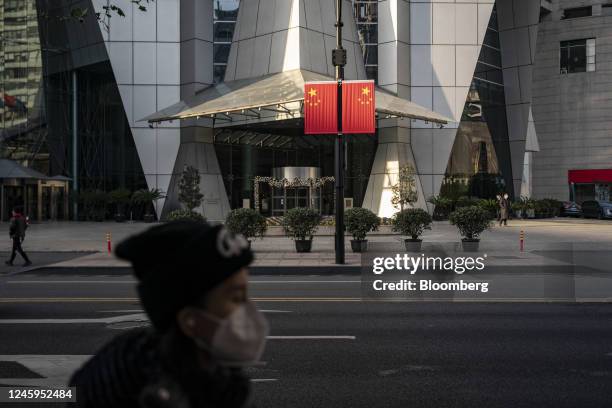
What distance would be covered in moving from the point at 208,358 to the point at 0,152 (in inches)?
1900

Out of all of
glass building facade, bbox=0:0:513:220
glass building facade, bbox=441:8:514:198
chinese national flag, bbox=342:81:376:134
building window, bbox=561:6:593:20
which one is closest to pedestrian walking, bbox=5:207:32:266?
chinese national flag, bbox=342:81:376:134

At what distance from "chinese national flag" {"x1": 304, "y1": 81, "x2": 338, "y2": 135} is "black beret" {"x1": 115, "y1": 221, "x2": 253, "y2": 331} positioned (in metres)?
18.1

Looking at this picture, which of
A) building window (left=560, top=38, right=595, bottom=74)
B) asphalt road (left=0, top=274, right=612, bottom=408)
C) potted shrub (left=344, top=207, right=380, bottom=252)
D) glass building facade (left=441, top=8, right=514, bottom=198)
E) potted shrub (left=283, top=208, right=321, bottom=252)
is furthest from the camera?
building window (left=560, top=38, right=595, bottom=74)

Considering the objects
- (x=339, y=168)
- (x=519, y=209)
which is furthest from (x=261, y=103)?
(x=519, y=209)

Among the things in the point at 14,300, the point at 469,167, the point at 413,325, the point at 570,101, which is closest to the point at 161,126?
the point at 469,167

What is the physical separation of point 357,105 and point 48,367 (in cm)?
1747

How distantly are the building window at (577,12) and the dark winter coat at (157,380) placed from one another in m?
75.6

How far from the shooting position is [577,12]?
2685 inches

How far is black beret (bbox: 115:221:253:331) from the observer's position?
64.4 inches

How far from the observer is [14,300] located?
38.0 ft

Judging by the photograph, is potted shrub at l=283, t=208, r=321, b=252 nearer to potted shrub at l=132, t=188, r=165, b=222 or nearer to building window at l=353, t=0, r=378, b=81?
potted shrub at l=132, t=188, r=165, b=222

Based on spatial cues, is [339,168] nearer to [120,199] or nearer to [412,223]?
[412,223]

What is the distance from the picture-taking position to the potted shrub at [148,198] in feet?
130

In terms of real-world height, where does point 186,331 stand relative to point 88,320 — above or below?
above
